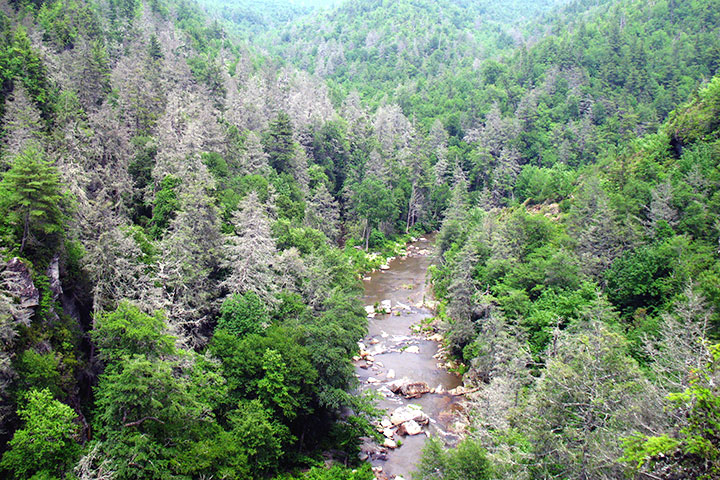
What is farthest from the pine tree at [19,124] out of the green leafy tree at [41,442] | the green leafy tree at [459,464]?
the green leafy tree at [459,464]

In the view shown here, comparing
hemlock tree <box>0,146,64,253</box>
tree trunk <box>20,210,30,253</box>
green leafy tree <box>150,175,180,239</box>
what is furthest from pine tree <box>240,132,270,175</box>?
tree trunk <box>20,210,30,253</box>

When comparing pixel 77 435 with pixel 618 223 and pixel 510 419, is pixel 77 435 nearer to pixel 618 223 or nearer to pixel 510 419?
pixel 510 419

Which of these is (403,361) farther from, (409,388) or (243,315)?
(243,315)

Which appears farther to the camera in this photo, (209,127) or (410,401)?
(209,127)

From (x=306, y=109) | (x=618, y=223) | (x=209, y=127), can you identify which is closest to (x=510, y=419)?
(x=618, y=223)

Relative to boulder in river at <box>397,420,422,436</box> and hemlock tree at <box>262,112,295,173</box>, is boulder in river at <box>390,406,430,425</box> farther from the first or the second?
hemlock tree at <box>262,112,295,173</box>
